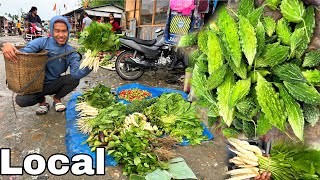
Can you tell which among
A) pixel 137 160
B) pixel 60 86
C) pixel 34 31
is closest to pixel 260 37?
pixel 137 160

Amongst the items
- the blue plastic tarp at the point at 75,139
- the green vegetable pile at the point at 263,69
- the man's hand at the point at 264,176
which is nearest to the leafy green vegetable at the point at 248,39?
the green vegetable pile at the point at 263,69

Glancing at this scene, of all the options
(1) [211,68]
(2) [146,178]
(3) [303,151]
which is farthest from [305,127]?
(2) [146,178]

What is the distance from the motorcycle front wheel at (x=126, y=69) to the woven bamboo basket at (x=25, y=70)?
308cm

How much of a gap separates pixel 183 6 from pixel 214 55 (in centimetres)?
439

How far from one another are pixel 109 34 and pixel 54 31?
724mm

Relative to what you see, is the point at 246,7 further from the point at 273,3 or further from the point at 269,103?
the point at 269,103

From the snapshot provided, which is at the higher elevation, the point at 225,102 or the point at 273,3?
the point at 273,3

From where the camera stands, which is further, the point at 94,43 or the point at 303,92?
the point at 94,43

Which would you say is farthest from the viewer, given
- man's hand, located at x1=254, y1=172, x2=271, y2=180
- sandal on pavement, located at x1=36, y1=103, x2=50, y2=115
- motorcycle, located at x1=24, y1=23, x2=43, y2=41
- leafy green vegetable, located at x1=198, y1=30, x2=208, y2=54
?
motorcycle, located at x1=24, y1=23, x2=43, y2=41

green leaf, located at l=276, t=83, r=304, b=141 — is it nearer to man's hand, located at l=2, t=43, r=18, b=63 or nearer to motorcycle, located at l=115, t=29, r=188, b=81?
man's hand, located at l=2, t=43, r=18, b=63

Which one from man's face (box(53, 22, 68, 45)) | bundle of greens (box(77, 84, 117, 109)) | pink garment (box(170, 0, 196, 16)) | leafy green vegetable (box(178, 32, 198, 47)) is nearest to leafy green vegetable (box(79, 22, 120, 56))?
man's face (box(53, 22, 68, 45))

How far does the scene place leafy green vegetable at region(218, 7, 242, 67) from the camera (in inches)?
50.0

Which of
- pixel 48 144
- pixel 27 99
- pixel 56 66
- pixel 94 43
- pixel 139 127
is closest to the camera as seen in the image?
pixel 48 144

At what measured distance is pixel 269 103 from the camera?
3.91 ft
